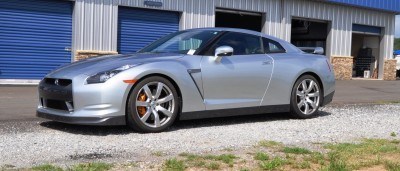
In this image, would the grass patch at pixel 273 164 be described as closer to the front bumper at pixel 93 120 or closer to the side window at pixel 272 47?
the front bumper at pixel 93 120

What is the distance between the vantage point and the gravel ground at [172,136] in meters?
5.34

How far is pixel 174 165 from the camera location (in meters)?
4.71

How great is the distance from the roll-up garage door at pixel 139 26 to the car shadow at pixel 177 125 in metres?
9.88

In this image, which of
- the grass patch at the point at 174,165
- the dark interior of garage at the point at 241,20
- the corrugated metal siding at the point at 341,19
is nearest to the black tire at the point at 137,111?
the grass patch at the point at 174,165

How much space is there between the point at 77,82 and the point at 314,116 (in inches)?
163

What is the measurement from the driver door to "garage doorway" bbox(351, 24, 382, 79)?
20843 millimetres

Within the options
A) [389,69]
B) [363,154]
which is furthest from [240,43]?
[389,69]

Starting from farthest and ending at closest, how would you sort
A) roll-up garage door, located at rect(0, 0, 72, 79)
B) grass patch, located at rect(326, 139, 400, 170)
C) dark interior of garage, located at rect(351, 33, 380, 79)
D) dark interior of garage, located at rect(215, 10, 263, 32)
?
1. dark interior of garage, located at rect(351, 33, 380, 79)
2. dark interior of garage, located at rect(215, 10, 263, 32)
3. roll-up garage door, located at rect(0, 0, 72, 79)
4. grass patch, located at rect(326, 139, 400, 170)

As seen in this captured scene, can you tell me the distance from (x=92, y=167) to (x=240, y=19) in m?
21.2

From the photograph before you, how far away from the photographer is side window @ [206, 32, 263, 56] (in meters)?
7.59

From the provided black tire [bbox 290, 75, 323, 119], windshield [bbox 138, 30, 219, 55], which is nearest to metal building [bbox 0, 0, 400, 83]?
windshield [bbox 138, 30, 219, 55]

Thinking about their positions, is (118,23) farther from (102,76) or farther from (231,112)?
(102,76)

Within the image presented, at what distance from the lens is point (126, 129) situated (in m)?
6.89

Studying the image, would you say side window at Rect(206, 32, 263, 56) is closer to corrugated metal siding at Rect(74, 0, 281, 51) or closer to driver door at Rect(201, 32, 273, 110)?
driver door at Rect(201, 32, 273, 110)
